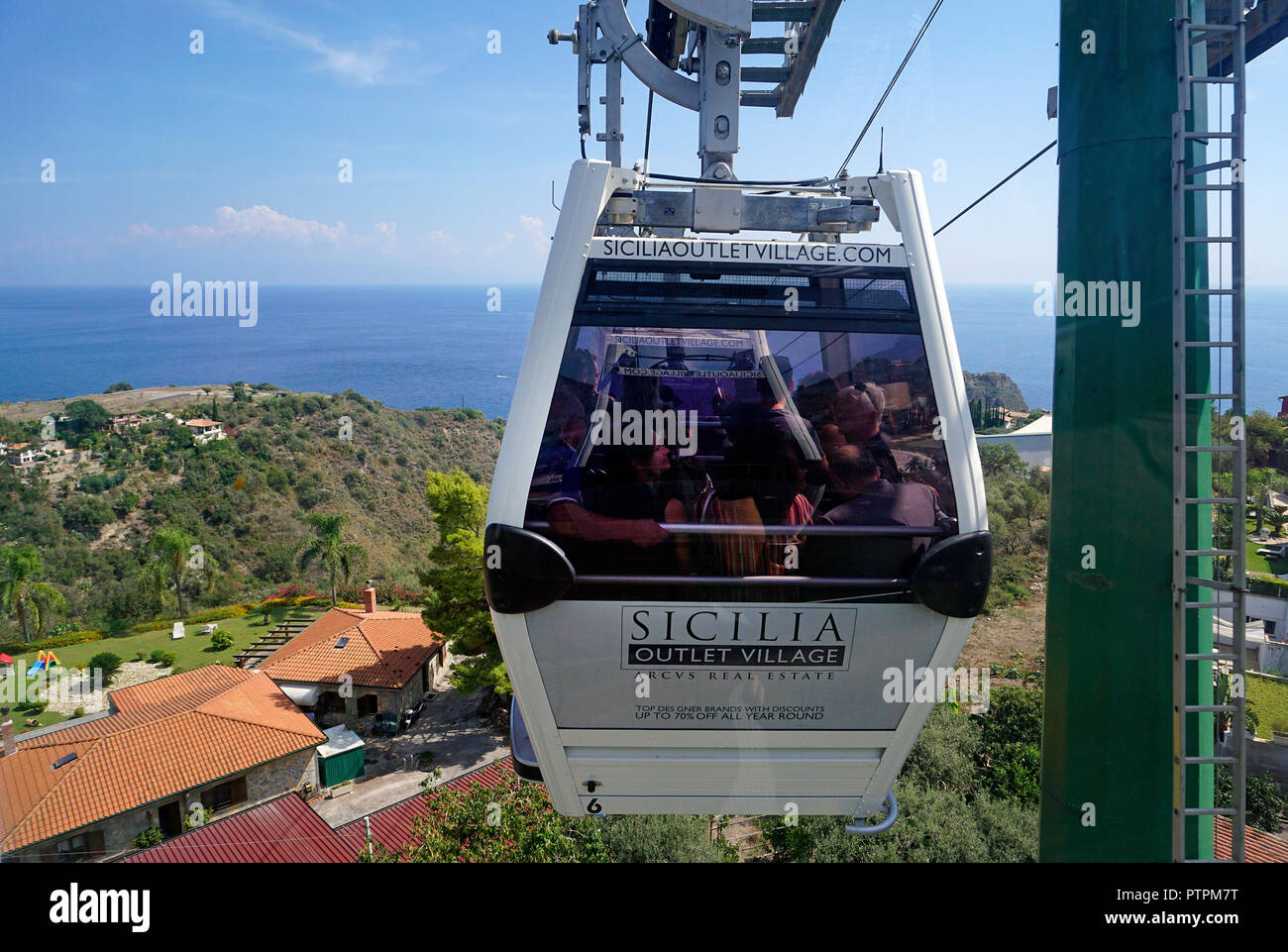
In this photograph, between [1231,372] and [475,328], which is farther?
[475,328]

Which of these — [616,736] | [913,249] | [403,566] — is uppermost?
[913,249]

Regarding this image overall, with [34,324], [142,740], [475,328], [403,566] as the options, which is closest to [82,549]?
[403,566]

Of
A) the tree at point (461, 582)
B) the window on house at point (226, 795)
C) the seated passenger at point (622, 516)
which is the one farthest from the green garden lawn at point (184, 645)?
the seated passenger at point (622, 516)

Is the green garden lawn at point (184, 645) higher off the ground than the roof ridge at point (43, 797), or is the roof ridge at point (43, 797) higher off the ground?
the roof ridge at point (43, 797)

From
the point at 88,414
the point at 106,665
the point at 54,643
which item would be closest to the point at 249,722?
the point at 106,665

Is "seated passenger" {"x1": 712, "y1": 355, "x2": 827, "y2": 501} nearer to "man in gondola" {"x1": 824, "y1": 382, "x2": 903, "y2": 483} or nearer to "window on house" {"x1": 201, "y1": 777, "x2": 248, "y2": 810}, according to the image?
"man in gondola" {"x1": 824, "y1": 382, "x2": 903, "y2": 483}

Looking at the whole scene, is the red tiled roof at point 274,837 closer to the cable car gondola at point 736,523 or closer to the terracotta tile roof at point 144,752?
the terracotta tile roof at point 144,752

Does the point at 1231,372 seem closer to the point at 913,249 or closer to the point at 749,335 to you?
the point at 913,249

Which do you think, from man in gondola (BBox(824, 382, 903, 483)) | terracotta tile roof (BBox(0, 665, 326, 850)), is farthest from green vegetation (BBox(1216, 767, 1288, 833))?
terracotta tile roof (BBox(0, 665, 326, 850))
